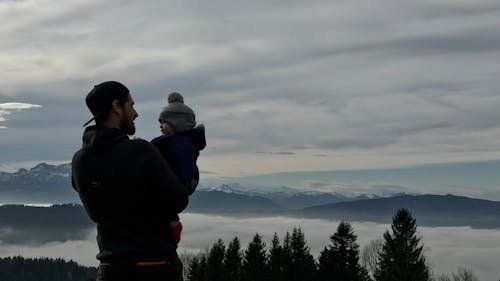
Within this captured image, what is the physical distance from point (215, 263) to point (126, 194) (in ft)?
229

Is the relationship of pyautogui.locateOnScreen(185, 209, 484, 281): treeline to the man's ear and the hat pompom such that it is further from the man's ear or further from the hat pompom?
the man's ear

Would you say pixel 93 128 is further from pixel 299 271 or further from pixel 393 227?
pixel 299 271

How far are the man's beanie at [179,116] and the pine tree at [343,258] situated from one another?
61.4 m

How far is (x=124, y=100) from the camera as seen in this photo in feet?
12.2

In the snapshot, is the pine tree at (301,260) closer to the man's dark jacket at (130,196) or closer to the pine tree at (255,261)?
the pine tree at (255,261)

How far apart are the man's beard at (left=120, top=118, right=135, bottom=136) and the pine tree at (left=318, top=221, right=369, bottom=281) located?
61743 millimetres

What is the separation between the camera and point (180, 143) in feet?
12.3

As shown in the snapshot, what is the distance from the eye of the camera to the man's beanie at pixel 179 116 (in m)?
3.98

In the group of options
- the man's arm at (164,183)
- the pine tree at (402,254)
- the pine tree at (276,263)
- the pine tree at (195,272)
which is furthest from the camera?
→ the pine tree at (195,272)

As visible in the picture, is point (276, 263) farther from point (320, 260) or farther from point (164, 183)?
point (164, 183)

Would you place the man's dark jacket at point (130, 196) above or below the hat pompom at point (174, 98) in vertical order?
below

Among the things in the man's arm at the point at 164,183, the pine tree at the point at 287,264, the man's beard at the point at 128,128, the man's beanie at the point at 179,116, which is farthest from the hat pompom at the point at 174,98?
the pine tree at the point at 287,264

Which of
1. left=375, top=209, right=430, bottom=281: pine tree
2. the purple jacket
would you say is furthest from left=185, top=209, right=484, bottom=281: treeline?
the purple jacket

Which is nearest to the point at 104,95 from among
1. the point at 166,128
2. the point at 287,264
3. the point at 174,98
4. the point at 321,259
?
the point at 166,128
